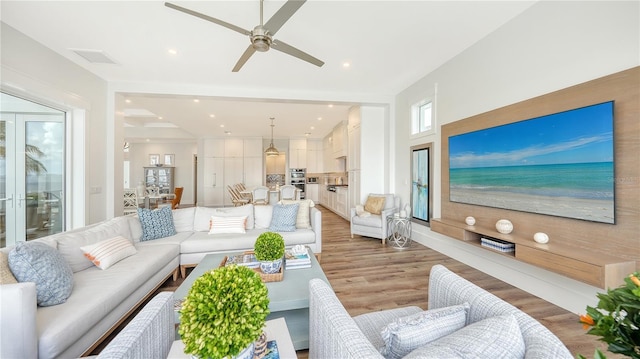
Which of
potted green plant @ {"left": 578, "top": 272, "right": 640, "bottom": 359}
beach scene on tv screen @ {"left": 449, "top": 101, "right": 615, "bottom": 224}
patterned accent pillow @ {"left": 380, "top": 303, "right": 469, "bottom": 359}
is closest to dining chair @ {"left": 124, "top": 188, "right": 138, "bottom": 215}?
patterned accent pillow @ {"left": 380, "top": 303, "right": 469, "bottom": 359}

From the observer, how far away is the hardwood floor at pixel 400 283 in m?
1.96

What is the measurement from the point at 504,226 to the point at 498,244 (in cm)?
21

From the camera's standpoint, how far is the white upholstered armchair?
432 cm

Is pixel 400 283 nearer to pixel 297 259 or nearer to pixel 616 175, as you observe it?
pixel 297 259

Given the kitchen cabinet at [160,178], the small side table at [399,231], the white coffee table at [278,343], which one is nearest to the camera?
the white coffee table at [278,343]

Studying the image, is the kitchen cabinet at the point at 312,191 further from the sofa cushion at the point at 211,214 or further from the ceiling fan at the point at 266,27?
the ceiling fan at the point at 266,27

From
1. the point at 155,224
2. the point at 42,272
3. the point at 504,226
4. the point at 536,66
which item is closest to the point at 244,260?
the point at 42,272

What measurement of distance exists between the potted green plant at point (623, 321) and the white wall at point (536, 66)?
208cm

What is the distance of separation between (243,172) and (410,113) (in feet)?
22.4

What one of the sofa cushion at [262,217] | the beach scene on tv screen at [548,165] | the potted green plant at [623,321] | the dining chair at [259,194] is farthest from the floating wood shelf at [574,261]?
the dining chair at [259,194]

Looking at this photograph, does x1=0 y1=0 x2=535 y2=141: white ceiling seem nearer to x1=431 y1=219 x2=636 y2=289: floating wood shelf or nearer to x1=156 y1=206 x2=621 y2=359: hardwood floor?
x1=431 y1=219 x2=636 y2=289: floating wood shelf

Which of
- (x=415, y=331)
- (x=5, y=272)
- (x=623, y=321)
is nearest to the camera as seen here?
(x=623, y=321)

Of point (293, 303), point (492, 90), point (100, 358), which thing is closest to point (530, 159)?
point (492, 90)

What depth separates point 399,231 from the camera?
14.6 ft
